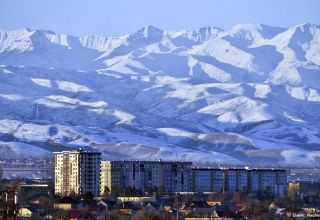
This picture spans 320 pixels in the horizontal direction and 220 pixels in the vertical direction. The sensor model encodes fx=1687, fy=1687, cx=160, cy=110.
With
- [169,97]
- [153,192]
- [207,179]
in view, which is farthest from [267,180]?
[169,97]

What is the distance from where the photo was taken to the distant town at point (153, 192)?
1666 inches

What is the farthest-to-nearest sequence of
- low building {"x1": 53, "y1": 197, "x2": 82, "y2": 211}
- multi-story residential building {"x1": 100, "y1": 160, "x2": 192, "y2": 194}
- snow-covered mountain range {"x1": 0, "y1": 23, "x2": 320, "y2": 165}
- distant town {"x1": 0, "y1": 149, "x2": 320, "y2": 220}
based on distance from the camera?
1. snow-covered mountain range {"x1": 0, "y1": 23, "x2": 320, "y2": 165}
2. multi-story residential building {"x1": 100, "y1": 160, "x2": 192, "y2": 194}
3. low building {"x1": 53, "y1": 197, "x2": 82, "y2": 211}
4. distant town {"x1": 0, "y1": 149, "x2": 320, "y2": 220}

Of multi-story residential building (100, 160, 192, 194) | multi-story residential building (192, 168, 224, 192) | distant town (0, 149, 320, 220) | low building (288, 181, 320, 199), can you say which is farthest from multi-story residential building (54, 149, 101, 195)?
low building (288, 181, 320, 199)

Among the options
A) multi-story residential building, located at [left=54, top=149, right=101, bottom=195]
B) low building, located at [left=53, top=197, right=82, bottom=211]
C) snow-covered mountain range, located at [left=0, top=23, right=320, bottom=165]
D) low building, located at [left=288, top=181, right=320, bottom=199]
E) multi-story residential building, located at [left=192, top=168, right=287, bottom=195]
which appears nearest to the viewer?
low building, located at [left=53, top=197, right=82, bottom=211]

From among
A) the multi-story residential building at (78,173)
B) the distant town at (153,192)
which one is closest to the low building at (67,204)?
the distant town at (153,192)

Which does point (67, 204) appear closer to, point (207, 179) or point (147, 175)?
point (147, 175)

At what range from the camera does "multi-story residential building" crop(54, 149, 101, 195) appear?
2435 inches

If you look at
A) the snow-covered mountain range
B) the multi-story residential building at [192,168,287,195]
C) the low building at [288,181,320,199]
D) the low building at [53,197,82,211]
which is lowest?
the low building at [53,197,82,211]

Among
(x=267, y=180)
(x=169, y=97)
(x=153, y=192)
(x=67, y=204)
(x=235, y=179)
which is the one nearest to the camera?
(x=67, y=204)

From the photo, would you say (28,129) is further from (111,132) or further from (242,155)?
(242,155)

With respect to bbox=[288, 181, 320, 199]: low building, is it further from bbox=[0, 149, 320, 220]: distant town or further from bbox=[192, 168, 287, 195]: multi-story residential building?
bbox=[192, 168, 287, 195]: multi-story residential building

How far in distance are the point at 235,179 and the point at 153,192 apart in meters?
11.9

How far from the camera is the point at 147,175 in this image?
69875 millimetres

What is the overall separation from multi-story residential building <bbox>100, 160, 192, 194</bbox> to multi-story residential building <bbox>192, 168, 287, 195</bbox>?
537mm
